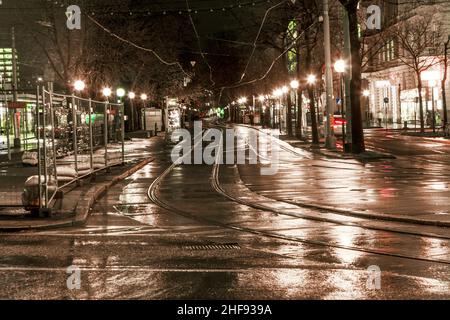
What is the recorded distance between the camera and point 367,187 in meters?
19.7

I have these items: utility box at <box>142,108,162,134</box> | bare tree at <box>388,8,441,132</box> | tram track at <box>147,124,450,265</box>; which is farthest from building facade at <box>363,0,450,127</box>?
tram track at <box>147,124,450,265</box>

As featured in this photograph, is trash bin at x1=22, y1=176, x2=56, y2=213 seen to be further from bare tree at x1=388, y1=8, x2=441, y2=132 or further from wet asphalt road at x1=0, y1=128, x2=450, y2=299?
bare tree at x1=388, y1=8, x2=441, y2=132

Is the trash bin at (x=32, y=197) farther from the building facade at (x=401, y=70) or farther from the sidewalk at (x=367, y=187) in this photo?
the building facade at (x=401, y=70)

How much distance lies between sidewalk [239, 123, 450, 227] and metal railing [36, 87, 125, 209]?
491 centimetres

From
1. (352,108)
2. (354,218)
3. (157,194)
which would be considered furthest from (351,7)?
(354,218)

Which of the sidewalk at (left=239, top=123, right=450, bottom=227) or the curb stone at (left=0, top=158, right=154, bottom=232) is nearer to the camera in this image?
the curb stone at (left=0, top=158, right=154, bottom=232)

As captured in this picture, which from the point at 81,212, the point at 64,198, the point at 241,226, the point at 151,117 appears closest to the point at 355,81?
the point at 64,198

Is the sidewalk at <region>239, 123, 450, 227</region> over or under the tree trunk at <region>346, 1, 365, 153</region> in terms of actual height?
under

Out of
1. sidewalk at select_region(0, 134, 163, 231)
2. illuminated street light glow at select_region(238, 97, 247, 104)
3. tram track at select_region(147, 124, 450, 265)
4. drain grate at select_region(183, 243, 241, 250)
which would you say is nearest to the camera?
tram track at select_region(147, 124, 450, 265)

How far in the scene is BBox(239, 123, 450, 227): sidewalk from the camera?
14.8 meters

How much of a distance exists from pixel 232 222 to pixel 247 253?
3.47 metres

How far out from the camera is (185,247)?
1127cm

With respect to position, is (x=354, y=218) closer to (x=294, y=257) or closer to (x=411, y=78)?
(x=294, y=257)

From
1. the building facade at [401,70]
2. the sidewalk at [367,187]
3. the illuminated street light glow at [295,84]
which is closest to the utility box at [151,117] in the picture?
the building facade at [401,70]
